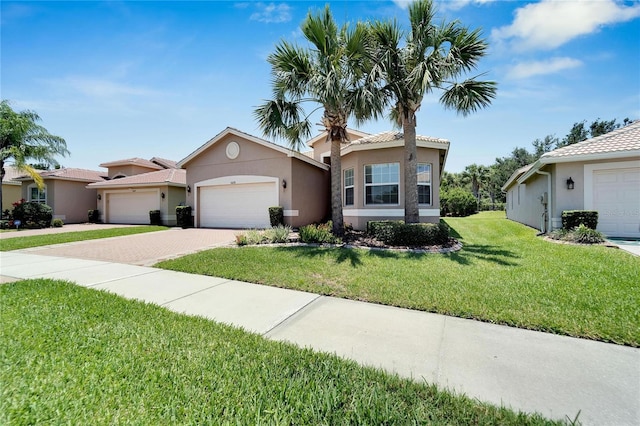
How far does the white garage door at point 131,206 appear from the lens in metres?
20.4

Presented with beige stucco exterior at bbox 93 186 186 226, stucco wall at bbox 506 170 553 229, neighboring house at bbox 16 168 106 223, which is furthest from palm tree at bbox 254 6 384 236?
neighboring house at bbox 16 168 106 223

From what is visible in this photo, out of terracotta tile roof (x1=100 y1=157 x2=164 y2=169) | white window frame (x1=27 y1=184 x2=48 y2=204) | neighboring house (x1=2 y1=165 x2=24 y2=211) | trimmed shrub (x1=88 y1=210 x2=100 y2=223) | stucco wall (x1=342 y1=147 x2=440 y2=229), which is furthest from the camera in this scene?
terracotta tile roof (x1=100 y1=157 x2=164 y2=169)

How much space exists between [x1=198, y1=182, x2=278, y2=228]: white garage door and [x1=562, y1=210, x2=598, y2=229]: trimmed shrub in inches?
489

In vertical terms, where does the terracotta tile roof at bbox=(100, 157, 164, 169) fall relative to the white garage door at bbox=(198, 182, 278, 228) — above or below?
above

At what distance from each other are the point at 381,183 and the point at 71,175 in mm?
24607

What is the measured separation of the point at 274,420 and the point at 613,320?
15.0 feet

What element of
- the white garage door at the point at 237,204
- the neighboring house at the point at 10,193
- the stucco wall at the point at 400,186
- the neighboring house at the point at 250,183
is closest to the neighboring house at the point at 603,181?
the stucco wall at the point at 400,186

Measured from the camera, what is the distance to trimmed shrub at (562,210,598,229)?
9.99 meters

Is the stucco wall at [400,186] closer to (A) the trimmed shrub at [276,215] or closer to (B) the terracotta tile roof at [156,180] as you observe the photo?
(A) the trimmed shrub at [276,215]

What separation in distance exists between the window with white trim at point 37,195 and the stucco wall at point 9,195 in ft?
19.9

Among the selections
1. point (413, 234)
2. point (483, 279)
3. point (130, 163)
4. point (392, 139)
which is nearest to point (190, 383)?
point (483, 279)

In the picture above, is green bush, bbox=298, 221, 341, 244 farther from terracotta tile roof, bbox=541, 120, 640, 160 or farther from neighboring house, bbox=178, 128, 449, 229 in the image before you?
terracotta tile roof, bbox=541, 120, 640, 160

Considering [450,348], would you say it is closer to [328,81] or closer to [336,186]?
[336,186]

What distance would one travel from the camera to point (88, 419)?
2061mm
